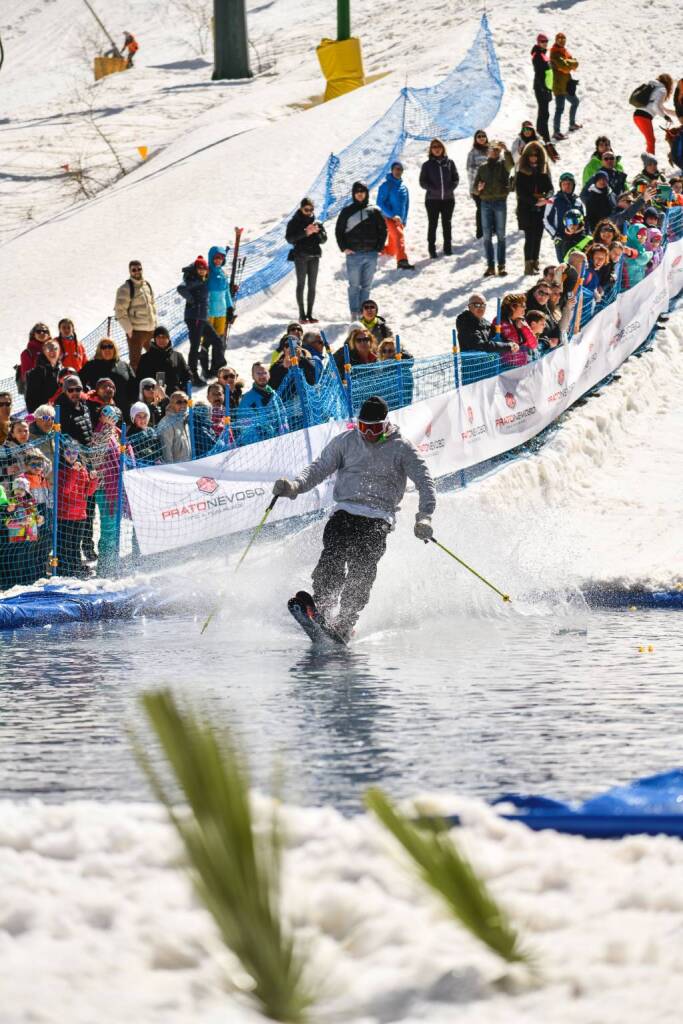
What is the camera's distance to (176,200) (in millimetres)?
26781

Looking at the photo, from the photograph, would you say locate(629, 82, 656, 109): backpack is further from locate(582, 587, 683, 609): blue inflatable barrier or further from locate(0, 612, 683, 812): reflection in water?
locate(0, 612, 683, 812): reflection in water

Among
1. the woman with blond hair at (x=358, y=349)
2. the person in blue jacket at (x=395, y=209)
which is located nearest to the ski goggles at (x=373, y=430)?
the woman with blond hair at (x=358, y=349)

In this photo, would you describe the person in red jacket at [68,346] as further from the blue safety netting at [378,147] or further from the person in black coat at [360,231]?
the person in black coat at [360,231]

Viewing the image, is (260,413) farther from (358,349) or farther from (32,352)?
(32,352)

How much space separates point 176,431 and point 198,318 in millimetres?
5241

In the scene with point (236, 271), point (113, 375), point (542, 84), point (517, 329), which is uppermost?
point (542, 84)

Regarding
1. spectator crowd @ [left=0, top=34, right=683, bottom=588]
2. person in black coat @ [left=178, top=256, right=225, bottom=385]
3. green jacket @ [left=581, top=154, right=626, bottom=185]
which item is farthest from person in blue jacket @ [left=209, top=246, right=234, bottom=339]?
green jacket @ [left=581, top=154, right=626, bottom=185]

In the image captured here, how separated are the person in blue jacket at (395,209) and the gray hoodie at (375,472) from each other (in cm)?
1105

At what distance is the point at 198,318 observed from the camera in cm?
1775

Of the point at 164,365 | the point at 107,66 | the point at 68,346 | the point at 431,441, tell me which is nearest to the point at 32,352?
the point at 68,346

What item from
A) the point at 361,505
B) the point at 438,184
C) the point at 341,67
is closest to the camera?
the point at 361,505

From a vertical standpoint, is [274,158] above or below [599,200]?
above

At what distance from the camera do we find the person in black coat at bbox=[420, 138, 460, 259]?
69.2 feet

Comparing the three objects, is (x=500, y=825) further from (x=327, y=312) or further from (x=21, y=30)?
(x=21, y=30)
